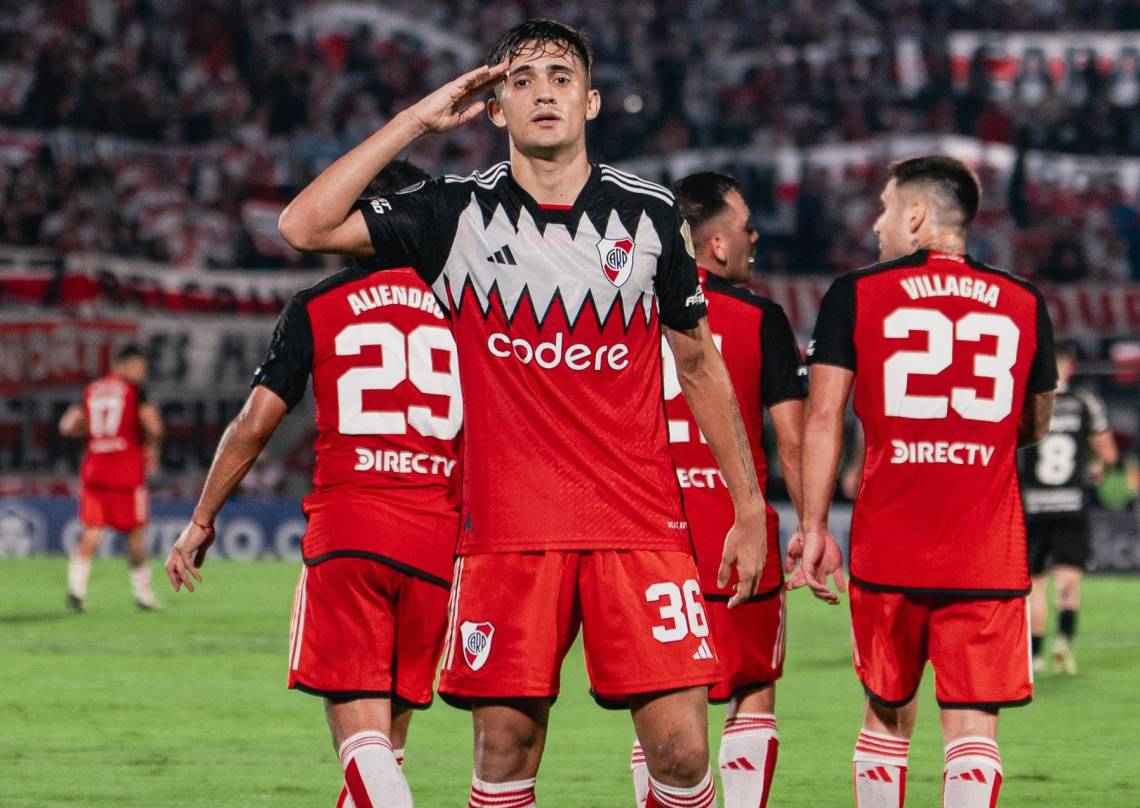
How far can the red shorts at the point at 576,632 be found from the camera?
447 cm

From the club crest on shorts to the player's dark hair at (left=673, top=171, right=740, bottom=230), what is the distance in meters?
2.31

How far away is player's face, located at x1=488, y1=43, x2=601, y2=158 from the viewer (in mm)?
4449

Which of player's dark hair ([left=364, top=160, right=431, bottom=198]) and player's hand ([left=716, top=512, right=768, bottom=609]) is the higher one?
player's dark hair ([left=364, top=160, right=431, bottom=198])

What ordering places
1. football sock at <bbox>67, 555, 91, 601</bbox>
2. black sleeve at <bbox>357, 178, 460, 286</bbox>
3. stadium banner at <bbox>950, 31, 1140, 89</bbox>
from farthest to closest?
stadium banner at <bbox>950, 31, 1140, 89</bbox>
football sock at <bbox>67, 555, 91, 601</bbox>
black sleeve at <bbox>357, 178, 460, 286</bbox>

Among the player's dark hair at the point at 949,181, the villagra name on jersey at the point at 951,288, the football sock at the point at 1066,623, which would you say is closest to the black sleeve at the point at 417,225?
the villagra name on jersey at the point at 951,288

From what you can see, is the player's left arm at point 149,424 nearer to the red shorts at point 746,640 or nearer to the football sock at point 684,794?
the red shorts at point 746,640

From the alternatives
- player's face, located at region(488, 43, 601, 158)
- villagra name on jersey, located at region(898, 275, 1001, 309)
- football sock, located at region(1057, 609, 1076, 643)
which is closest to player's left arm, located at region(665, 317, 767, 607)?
player's face, located at region(488, 43, 601, 158)

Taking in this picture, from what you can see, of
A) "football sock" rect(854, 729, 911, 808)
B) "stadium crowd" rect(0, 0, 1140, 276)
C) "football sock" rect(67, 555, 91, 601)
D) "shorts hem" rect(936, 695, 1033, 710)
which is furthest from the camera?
"stadium crowd" rect(0, 0, 1140, 276)

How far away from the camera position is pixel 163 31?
27.9 meters

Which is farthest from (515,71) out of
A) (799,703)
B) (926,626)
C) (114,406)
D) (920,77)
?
(920,77)

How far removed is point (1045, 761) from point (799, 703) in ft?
6.60

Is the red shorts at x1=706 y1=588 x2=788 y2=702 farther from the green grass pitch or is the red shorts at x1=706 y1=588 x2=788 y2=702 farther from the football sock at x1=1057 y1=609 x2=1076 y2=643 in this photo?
the football sock at x1=1057 y1=609 x2=1076 y2=643

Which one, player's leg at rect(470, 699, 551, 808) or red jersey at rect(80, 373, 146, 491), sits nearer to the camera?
player's leg at rect(470, 699, 551, 808)

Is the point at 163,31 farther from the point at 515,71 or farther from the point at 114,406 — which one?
the point at 515,71
